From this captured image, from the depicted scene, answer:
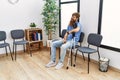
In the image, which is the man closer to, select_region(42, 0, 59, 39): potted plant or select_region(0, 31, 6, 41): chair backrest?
select_region(42, 0, 59, 39): potted plant

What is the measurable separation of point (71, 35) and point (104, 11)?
0.91 meters

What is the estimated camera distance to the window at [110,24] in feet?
9.58

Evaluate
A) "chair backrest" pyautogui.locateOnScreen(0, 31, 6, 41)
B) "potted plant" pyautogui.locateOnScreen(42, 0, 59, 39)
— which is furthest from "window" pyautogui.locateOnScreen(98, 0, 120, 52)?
"chair backrest" pyautogui.locateOnScreen(0, 31, 6, 41)

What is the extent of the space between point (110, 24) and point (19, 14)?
2.54m

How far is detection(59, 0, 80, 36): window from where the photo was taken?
12.8ft

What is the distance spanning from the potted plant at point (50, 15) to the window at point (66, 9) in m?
0.21

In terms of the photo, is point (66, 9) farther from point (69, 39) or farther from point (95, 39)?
point (95, 39)

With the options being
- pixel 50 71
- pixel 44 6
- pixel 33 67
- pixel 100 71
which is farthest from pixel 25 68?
pixel 44 6

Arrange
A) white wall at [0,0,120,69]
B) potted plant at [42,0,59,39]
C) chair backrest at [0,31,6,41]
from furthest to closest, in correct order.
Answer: potted plant at [42,0,59,39] → chair backrest at [0,31,6,41] → white wall at [0,0,120,69]

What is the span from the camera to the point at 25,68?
328 centimetres

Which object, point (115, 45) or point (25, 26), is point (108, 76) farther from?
point (25, 26)

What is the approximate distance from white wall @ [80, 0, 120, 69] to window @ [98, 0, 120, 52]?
118 millimetres

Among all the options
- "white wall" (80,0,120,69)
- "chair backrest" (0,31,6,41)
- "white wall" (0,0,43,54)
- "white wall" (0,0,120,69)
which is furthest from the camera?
"white wall" (0,0,43,54)

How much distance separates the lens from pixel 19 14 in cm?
418
